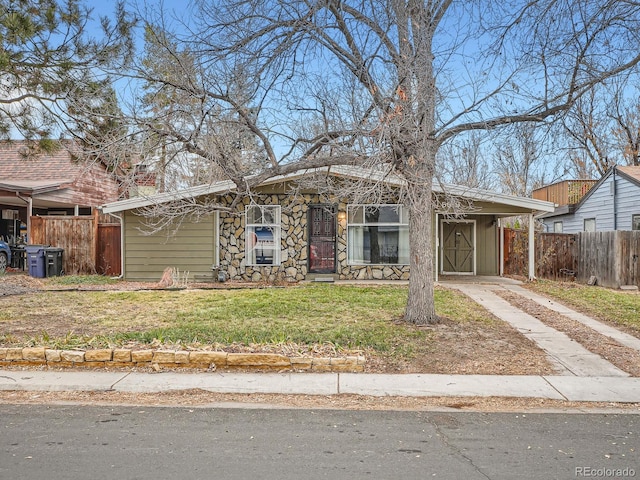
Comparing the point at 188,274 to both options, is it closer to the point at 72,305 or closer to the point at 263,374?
the point at 72,305

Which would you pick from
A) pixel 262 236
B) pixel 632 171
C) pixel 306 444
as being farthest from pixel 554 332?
pixel 632 171

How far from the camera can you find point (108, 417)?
203 inches

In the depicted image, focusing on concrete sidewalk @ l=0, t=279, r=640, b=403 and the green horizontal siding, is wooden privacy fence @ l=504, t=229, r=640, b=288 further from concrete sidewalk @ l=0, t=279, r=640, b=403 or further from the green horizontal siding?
the green horizontal siding

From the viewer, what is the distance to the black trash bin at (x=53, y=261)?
16544 mm

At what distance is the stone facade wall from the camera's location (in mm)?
15945

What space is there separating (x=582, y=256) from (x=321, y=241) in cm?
853

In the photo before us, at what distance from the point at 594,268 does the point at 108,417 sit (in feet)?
50.9

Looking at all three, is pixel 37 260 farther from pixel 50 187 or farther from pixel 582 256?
pixel 582 256

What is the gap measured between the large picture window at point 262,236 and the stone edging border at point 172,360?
30.0ft

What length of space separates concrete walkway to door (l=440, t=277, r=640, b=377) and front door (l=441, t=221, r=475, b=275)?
3610mm

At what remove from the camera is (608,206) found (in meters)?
20.5

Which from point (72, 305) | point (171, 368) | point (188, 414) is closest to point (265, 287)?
point (72, 305)

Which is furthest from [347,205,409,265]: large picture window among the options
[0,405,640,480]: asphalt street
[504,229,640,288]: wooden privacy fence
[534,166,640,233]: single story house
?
[0,405,640,480]: asphalt street

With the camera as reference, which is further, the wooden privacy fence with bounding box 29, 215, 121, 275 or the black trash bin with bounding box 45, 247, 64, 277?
the wooden privacy fence with bounding box 29, 215, 121, 275
